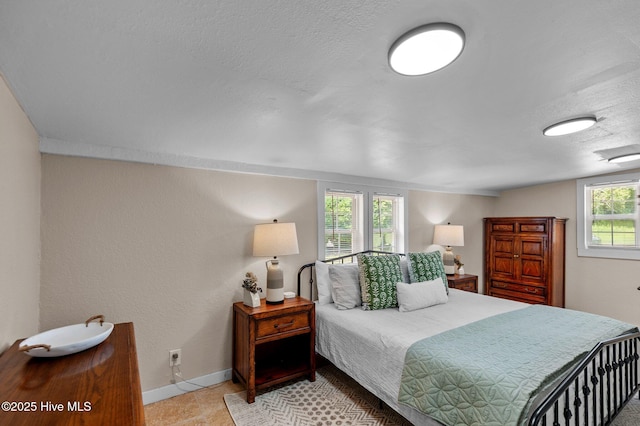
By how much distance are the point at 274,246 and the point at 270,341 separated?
2.74 ft

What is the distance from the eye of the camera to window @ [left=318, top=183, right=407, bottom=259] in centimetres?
359

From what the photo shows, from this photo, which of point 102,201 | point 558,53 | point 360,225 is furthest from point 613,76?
point 102,201

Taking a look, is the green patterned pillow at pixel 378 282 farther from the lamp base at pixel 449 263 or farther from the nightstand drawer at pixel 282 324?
the lamp base at pixel 449 263

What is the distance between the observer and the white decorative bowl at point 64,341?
1.24 metres

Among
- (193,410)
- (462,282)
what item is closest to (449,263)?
(462,282)

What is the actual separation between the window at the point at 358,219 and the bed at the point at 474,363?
0.80m

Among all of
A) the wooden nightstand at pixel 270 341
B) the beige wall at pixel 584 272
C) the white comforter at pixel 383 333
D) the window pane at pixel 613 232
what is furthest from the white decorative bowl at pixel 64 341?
the window pane at pixel 613 232

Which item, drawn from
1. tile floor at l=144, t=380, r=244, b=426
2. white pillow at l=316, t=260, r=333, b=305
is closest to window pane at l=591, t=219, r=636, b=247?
white pillow at l=316, t=260, r=333, b=305

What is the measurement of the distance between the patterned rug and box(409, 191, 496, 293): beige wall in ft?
7.58

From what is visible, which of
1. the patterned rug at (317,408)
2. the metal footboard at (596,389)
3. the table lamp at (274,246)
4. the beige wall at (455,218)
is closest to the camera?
the metal footboard at (596,389)

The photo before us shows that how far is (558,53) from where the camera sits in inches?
48.9

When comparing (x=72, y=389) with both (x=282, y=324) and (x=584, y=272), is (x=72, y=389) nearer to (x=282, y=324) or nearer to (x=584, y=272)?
(x=282, y=324)

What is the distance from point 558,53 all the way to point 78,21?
178 cm

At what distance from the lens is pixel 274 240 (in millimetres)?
2777
